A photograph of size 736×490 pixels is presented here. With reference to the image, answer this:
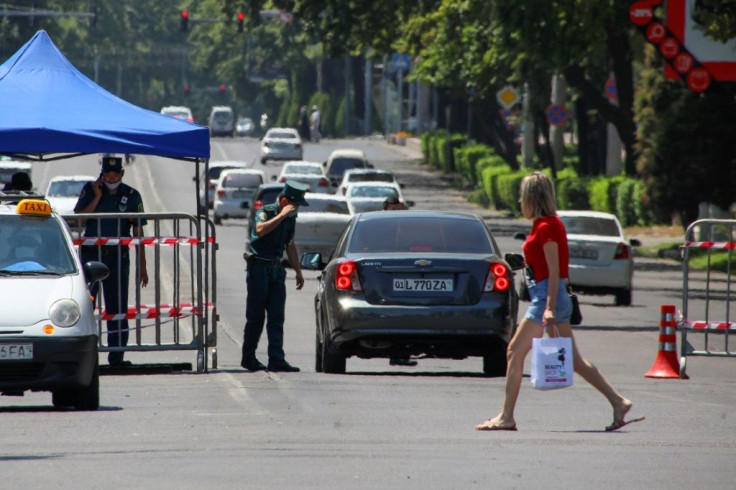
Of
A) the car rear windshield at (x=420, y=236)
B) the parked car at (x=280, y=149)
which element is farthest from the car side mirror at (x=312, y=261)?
the parked car at (x=280, y=149)

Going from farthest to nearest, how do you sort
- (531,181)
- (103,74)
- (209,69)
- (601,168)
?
(103,74)
(209,69)
(601,168)
(531,181)

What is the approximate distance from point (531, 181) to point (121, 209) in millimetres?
5573

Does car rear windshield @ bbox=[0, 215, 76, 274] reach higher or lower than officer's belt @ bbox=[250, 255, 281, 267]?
higher

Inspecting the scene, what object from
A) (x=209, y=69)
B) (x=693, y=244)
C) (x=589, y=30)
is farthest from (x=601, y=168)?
(x=209, y=69)

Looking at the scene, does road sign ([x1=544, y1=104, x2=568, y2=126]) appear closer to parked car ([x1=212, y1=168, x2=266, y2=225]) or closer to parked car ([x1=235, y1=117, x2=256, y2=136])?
parked car ([x1=212, y1=168, x2=266, y2=225])

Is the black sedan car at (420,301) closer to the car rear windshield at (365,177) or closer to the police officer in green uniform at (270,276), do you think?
the police officer in green uniform at (270,276)

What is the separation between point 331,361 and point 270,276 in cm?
93

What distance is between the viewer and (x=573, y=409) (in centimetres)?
1196

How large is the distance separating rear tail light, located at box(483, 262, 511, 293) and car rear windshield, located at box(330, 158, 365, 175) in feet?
154

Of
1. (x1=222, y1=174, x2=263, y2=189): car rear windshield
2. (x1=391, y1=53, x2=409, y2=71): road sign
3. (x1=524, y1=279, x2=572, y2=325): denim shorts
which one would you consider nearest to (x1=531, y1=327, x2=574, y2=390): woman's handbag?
(x1=524, y1=279, x2=572, y2=325): denim shorts

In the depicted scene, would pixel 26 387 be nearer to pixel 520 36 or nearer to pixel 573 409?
pixel 573 409

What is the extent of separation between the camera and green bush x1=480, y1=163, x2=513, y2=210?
55312 mm

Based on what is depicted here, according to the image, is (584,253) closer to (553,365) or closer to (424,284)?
(424,284)

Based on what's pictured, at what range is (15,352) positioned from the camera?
444 inches
